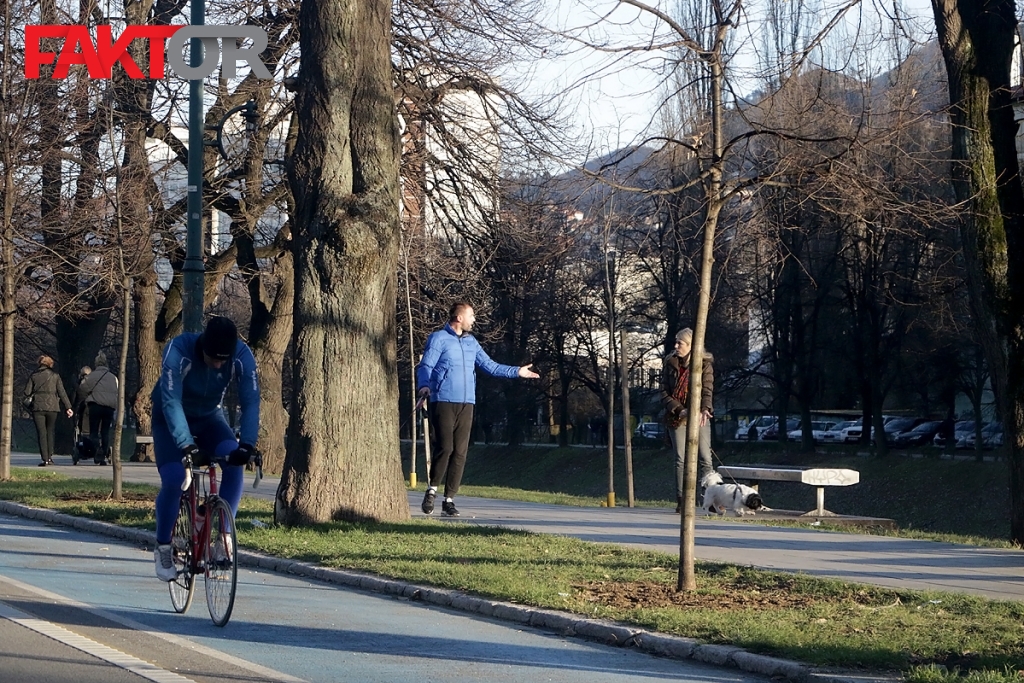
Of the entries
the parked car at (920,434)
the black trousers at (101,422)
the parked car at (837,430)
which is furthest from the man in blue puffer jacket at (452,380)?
the parked car at (837,430)

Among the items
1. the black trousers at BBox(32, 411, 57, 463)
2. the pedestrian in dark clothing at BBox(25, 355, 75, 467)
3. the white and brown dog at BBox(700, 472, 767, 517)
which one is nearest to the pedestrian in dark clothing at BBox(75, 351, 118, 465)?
the pedestrian in dark clothing at BBox(25, 355, 75, 467)

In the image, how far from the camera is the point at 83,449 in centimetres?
2595

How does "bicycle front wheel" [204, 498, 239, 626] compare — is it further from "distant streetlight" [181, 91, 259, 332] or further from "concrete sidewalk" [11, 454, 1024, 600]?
"distant streetlight" [181, 91, 259, 332]

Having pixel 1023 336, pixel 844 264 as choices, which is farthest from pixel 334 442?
pixel 844 264

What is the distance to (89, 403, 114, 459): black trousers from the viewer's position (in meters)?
25.3

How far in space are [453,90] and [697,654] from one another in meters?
14.1

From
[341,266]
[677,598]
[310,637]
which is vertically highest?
[341,266]

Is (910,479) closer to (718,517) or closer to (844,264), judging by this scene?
(844,264)

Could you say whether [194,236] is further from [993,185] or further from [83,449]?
[83,449]

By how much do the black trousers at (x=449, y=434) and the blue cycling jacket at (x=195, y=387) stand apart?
536 cm

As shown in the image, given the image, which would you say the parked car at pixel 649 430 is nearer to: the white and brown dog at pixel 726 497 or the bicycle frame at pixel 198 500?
the white and brown dog at pixel 726 497

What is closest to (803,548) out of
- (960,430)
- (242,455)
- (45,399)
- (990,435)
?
(242,455)

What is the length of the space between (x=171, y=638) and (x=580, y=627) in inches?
94.9

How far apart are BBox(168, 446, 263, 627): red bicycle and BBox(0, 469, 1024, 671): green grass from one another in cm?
196
